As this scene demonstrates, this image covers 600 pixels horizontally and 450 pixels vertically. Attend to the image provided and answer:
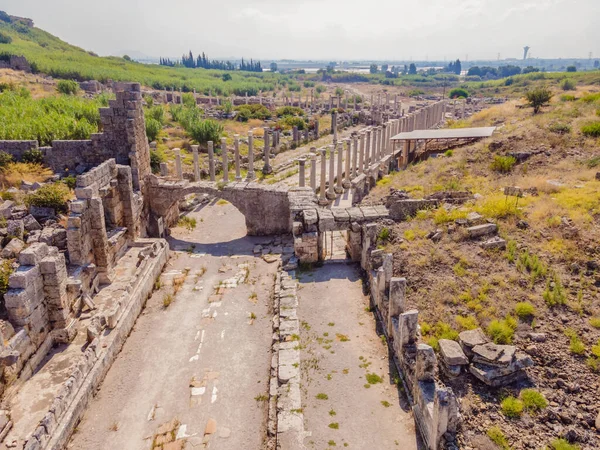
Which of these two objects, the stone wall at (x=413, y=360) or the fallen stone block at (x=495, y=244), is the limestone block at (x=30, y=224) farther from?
the fallen stone block at (x=495, y=244)

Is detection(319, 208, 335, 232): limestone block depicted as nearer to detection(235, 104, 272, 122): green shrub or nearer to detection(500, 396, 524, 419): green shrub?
detection(500, 396, 524, 419): green shrub

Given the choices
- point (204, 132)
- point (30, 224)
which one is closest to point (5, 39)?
point (204, 132)

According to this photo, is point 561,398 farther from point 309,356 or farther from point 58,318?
point 58,318

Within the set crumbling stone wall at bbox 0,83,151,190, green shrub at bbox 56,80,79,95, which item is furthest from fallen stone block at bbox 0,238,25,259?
green shrub at bbox 56,80,79,95

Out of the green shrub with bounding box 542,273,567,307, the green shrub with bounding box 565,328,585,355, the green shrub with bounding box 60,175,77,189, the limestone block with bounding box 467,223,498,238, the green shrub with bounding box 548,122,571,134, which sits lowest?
the green shrub with bounding box 565,328,585,355

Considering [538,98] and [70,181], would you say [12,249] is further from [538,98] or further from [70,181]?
[538,98]

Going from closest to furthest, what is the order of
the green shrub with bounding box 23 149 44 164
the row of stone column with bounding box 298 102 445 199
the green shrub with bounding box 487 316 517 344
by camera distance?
1. the green shrub with bounding box 487 316 517 344
2. the green shrub with bounding box 23 149 44 164
3. the row of stone column with bounding box 298 102 445 199

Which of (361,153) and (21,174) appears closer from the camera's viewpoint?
(21,174)
